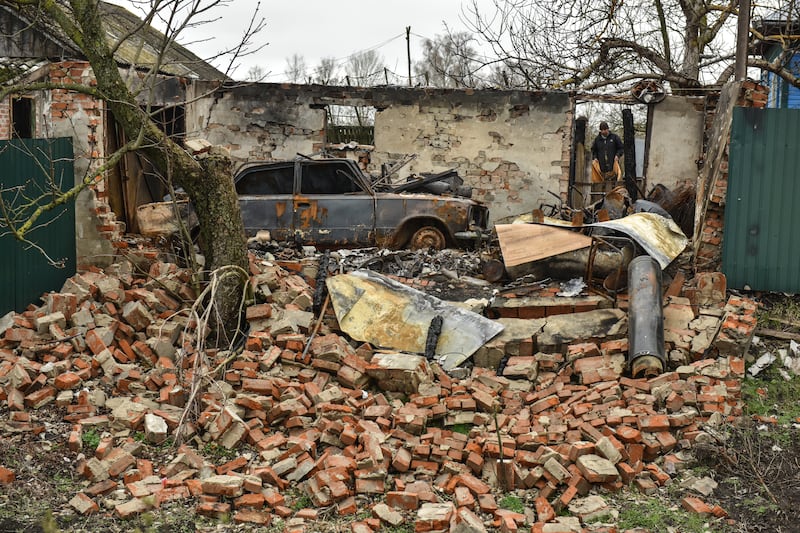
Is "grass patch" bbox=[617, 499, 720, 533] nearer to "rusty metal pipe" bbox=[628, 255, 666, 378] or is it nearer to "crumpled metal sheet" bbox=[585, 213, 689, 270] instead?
"rusty metal pipe" bbox=[628, 255, 666, 378]

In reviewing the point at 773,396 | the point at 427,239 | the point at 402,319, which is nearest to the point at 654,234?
the point at 773,396

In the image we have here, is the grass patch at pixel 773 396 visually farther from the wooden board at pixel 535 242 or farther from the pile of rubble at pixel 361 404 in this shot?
the wooden board at pixel 535 242

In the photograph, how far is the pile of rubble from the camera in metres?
4.98

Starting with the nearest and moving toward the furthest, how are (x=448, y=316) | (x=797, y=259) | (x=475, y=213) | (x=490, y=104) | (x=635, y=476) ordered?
(x=635, y=476) → (x=448, y=316) → (x=797, y=259) → (x=475, y=213) → (x=490, y=104)

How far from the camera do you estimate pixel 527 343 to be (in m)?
7.29

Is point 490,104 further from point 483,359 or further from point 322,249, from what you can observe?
point 483,359

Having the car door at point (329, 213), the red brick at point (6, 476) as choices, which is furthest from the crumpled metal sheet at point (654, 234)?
the red brick at point (6, 476)

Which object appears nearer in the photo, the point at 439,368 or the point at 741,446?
the point at 741,446

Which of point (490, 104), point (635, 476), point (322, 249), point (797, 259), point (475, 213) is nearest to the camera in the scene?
Result: point (635, 476)

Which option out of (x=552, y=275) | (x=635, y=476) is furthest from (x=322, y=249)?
(x=635, y=476)

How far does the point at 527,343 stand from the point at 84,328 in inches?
157

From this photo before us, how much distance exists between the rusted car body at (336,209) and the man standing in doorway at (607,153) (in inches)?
197

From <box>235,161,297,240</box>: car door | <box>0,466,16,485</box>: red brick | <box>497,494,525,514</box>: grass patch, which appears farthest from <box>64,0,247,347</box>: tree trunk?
<box>497,494,525,514</box>: grass patch

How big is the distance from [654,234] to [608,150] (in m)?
6.61
